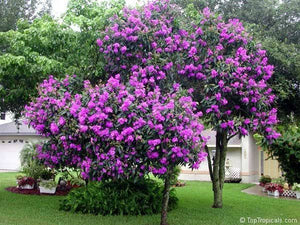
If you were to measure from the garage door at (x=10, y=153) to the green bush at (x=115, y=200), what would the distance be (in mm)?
19202

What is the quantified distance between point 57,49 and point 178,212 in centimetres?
612

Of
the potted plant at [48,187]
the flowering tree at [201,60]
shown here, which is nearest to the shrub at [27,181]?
the potted plant at [48,187]

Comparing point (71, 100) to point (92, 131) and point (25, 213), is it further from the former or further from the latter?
point (25, 213)

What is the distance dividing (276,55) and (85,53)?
22.3 feet

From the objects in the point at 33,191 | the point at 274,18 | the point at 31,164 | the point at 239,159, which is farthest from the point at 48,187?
the point at 239,159

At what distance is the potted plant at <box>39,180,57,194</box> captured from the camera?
1441 cm

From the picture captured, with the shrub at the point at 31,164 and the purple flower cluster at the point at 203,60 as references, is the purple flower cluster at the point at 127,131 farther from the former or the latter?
the shrub at the point at 31,164

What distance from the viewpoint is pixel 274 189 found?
16.1 meters

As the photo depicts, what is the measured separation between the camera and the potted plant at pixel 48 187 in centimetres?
1441

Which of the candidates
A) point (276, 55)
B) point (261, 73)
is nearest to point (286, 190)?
point (276, 55)

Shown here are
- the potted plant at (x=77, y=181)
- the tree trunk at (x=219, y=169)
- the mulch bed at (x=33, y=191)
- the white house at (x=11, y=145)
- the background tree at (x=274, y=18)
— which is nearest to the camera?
the tree trunk at (x=219, y=169)

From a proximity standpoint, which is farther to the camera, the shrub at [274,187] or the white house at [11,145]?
the white house at [11,145]

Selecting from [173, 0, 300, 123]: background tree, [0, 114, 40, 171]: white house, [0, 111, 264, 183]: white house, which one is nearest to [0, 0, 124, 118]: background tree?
[173, 0, 300, 123]: background tree

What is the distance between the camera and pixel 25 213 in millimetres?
10102
